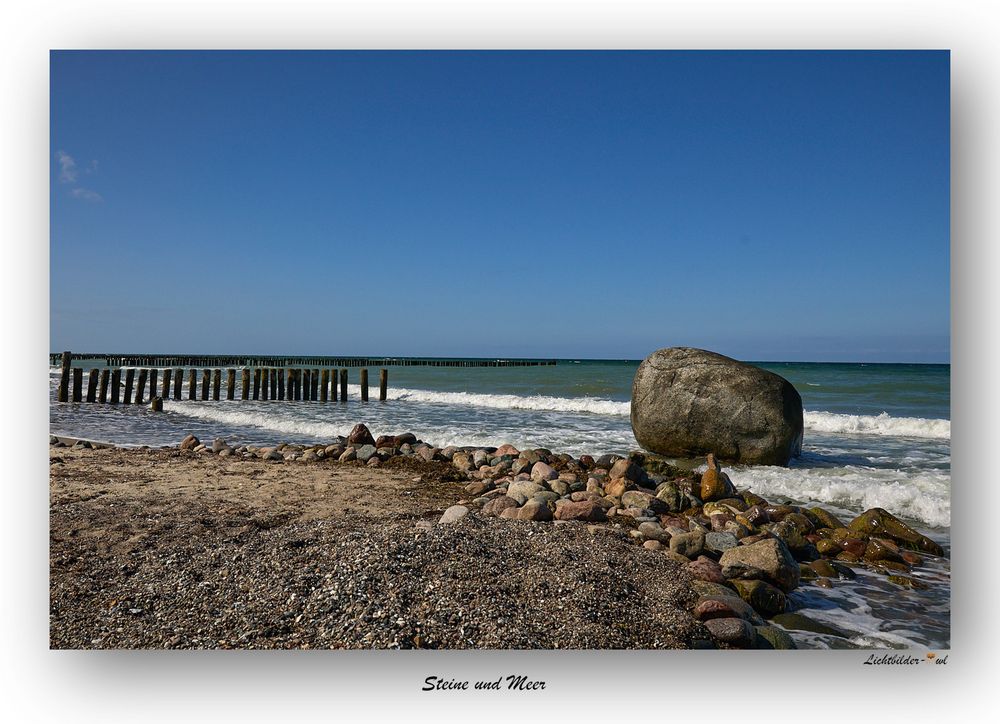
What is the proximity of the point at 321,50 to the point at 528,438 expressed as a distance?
7.09 m

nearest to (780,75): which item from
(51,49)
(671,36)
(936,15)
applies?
(671,36)

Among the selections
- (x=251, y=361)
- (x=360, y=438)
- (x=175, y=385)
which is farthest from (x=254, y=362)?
(x=360, y=438)

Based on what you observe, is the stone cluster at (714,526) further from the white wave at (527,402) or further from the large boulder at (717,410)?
the white wave at (527,402)

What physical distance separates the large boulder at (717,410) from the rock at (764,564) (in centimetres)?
351

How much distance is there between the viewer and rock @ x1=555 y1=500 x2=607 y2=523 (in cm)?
477

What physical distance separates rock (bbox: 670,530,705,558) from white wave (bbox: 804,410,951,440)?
8.11 metres

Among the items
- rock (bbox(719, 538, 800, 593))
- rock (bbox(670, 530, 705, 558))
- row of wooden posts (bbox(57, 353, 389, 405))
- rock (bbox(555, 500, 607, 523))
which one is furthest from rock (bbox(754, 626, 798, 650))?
row of wooden posts (bbox(57, 353, 389, 405))

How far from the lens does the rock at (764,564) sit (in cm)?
373

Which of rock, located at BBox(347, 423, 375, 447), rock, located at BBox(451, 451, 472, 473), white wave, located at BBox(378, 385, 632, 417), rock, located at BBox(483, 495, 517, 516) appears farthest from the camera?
white wave, located at BBox(378, 385, 632, 417)

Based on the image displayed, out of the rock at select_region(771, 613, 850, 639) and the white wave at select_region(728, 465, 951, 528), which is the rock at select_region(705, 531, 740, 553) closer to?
the rock at select_region(771, 613, 850, 639)

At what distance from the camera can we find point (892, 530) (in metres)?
4.66

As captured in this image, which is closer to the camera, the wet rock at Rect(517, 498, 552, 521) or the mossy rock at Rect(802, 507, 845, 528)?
the wet rock at Rect(517, 498, 552, 521)
